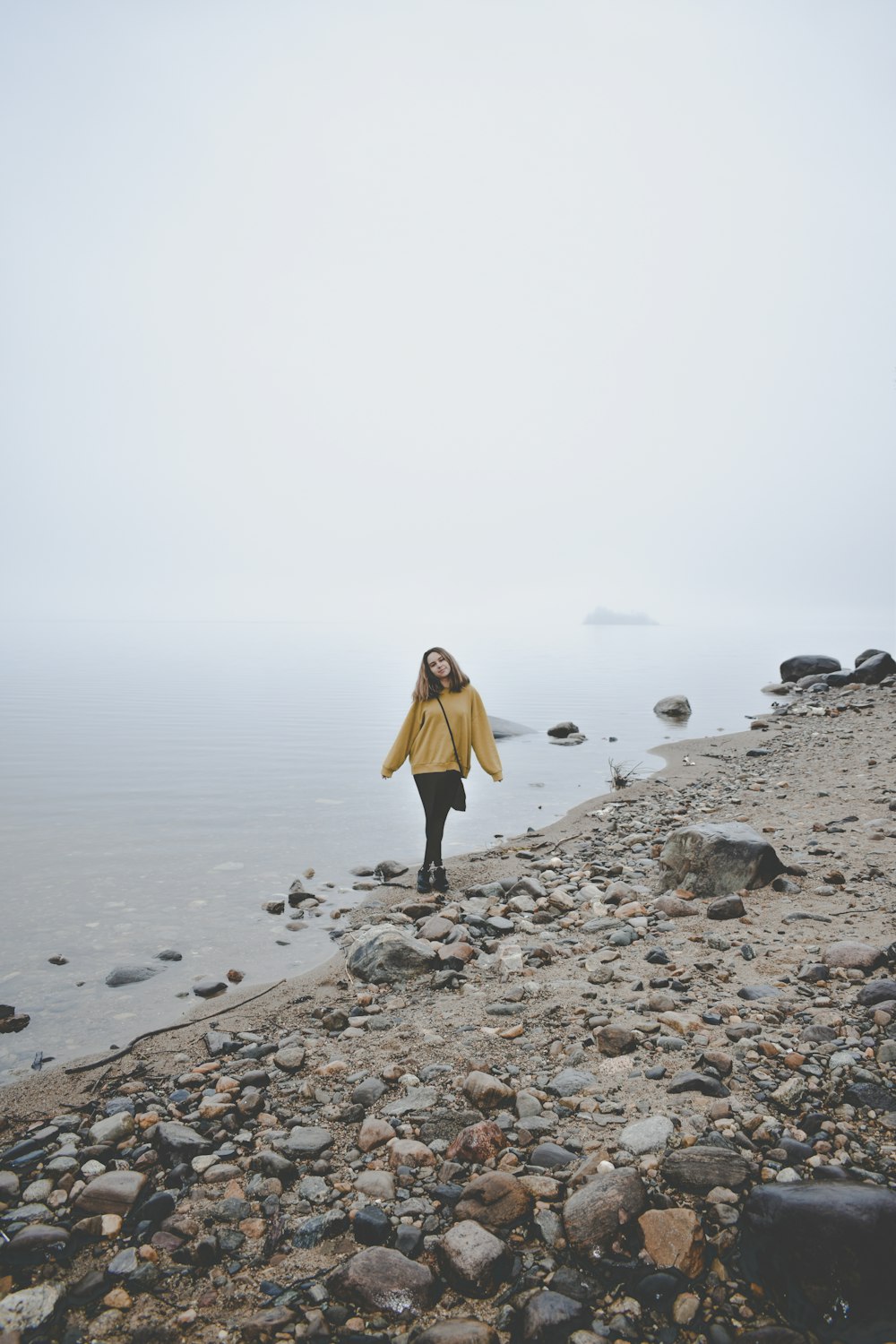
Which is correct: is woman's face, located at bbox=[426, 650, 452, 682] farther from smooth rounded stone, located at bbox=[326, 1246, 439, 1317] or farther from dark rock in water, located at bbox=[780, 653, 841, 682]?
dark rock in water, located at bbox=[780, 653, 841, 682]

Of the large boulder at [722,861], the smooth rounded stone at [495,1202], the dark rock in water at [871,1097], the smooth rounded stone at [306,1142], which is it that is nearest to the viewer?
the smooth rounded stone at [495,1202]

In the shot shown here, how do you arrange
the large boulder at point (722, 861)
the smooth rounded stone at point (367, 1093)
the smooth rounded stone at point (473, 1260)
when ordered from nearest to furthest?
1. the smooth rounded stone at point (473, 1260)
2. the smooth rounded stone at point (367, 1093)
3. the large boulder at point (722, 861)

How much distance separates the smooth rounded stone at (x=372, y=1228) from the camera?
10.2 ft

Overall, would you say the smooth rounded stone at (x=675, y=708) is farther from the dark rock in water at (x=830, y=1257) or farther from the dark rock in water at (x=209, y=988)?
the dark rock in water at (x=830, y=1257)

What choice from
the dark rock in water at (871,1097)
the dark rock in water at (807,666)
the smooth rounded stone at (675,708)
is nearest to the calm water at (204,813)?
the smooth rounded stone at (675,708)

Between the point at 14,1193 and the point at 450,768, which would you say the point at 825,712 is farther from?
the point at 14,1193

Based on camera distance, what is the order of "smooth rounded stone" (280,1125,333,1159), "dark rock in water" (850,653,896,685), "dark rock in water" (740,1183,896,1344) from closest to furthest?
"dark rock in water" (740,1183,896,1344), "smooth rounded stone" (280,1125,333,1159), "dark rock in water" (850,653,896,685)

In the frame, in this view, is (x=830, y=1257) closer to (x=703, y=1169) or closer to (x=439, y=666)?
(x=703, y=1169)

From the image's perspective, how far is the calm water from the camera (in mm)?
7211

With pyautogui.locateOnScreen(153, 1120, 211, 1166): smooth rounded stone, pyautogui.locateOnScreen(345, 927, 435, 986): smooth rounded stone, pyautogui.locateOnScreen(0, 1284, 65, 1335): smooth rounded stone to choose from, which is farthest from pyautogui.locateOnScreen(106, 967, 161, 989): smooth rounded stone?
pyautogui.locateOnScreen(0, 1284, 65, 1335): smooth rounded stone

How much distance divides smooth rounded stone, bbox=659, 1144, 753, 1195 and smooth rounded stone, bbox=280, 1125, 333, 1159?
1.75 metres

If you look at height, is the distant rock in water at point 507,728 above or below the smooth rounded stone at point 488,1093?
above

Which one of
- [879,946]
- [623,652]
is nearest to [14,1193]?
[879,946]

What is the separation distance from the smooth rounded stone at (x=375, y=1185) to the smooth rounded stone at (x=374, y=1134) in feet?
0.82
